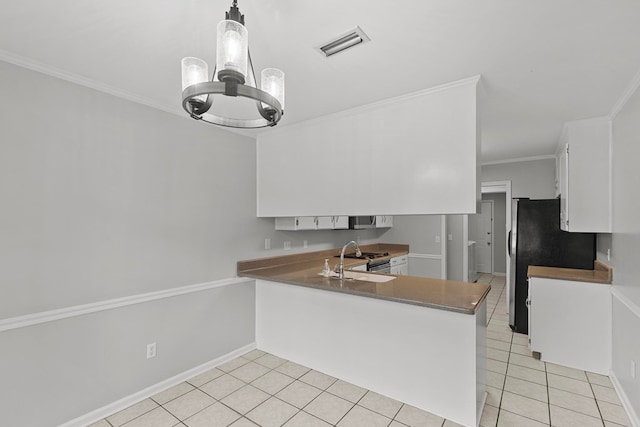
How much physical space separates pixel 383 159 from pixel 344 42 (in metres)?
1.13

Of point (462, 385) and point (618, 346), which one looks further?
point (618, 346)

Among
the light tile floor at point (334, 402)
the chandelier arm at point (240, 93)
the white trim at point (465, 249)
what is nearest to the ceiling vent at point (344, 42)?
the chandelier arm at point (240, 93)

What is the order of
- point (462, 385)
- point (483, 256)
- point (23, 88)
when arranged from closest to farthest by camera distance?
point (23, 88), point (462, 385), point (483, 256)

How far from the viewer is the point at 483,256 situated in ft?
27.5

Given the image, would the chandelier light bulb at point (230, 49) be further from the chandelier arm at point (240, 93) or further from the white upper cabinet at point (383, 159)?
the white upper cabinet at point (383, 159)

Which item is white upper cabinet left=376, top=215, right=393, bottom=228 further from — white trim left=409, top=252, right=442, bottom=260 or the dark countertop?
the dark countertop

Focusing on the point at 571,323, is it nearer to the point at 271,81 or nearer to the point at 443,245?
the point at 443,245

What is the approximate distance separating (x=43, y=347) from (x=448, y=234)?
5785mm

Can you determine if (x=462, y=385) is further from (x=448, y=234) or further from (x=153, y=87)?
(x=448, y=234)

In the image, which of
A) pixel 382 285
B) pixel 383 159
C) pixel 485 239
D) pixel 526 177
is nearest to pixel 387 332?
pixel 382 285

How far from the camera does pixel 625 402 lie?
2.44 m

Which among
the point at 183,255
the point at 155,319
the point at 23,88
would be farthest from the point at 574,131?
the point at 23,88

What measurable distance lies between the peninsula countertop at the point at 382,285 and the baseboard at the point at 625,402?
122 centimetres

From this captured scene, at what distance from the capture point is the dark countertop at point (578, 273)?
2.98 m
